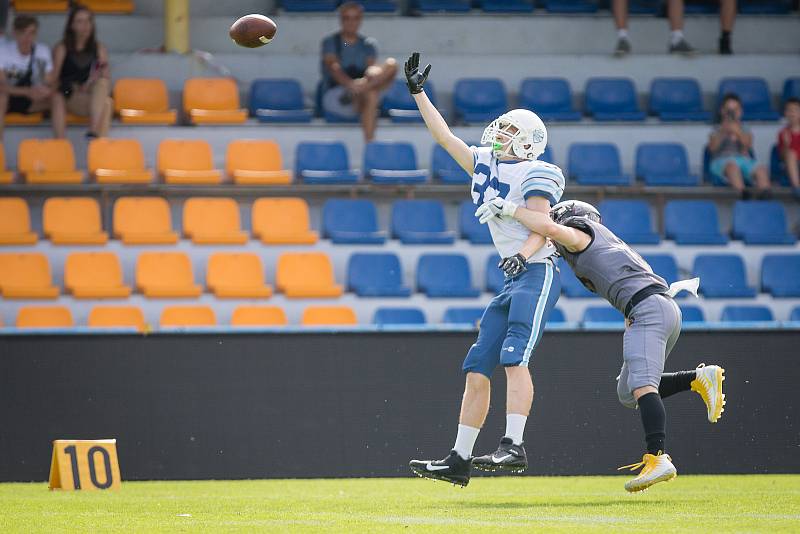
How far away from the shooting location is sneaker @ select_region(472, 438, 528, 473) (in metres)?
6.67

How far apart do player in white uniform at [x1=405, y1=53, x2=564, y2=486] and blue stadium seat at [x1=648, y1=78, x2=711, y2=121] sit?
8.54 metres

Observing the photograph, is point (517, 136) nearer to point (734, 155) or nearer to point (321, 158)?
point (321, 158)

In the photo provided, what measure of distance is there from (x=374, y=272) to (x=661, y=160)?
3648mm

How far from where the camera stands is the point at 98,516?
620 centimetres

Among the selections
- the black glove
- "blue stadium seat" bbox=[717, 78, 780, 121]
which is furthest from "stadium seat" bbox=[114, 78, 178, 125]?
the black glove

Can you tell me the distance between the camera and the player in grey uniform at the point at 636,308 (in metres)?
6.65

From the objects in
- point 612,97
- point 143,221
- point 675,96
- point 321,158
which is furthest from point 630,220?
point 143,221

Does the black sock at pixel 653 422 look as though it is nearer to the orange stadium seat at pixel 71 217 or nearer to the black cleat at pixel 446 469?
the black cleat at pixel 446 469

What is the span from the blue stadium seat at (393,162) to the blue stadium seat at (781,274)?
138 inches

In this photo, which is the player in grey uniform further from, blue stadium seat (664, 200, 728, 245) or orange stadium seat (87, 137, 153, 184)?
orange stadium seat (87, 137, 153, 184)

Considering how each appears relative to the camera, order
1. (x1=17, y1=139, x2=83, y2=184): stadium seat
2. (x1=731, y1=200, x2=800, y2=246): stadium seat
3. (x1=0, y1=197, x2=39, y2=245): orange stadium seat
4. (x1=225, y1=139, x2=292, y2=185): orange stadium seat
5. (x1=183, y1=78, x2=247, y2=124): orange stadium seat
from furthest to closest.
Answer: (x1=183, y1=78, x2=247, y2=124): orange stadium seat
(x1=731, y1=200, x2=800, y2=246): stadium seat
(x1=225, y1=139, x2=292, y2=185): orange stadium seat
(x1=17, y1=139, x2=83, y2=184): stadium seat
(x1=0, y1=197, x2=39, y2=245): orange stadium seat

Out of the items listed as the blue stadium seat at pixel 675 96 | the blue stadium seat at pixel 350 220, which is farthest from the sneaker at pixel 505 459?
the blue stadium seat at pixel 675 96

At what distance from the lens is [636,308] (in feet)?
22.5

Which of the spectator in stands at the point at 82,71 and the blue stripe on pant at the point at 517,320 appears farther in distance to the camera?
the spectator in stands at the point at 82,71
